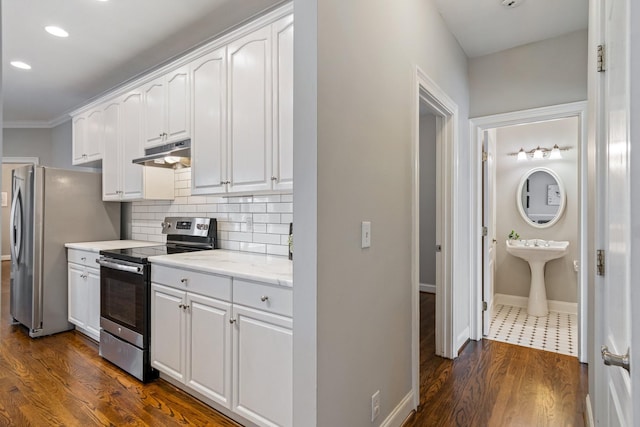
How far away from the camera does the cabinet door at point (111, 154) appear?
353 cm

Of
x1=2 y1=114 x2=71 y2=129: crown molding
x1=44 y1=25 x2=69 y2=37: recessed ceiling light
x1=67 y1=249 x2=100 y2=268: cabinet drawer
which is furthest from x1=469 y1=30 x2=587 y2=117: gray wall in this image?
x1=2 y1=114 x2=71 y2=129: crown molding

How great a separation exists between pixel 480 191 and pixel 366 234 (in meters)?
2.08

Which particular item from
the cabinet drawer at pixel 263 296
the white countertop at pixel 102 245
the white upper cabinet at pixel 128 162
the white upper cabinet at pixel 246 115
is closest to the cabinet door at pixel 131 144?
the white upper cabinet at pixel 128 162

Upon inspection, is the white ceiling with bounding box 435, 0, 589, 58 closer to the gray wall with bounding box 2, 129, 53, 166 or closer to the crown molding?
the crown molding

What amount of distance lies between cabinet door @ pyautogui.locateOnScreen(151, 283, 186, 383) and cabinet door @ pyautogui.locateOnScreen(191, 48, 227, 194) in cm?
80

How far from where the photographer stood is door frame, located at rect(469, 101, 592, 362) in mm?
2746

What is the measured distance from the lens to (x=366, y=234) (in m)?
1.67

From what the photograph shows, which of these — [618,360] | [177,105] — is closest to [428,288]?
[177,105]

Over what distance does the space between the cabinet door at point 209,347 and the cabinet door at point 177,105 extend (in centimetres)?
139

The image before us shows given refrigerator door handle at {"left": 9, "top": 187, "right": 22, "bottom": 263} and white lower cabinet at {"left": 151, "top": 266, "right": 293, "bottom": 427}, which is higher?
refrigerator door handle at {"left": 9, "top": 187, "right": 22, "bottom": 263}

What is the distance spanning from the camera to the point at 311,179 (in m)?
1.39

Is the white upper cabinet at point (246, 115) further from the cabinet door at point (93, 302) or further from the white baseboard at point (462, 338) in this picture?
the white baseboard at point (462, 338)

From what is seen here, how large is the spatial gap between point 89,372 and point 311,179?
2533 millimetres

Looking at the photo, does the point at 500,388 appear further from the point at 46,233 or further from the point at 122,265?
the point at 46,233
